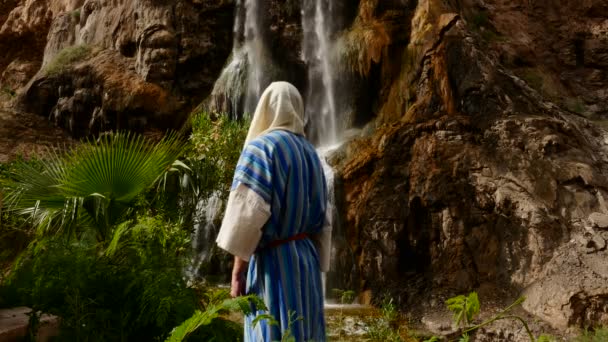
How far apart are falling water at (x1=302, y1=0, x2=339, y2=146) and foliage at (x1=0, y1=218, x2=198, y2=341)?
26.8 feet

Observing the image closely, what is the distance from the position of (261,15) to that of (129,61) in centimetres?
377

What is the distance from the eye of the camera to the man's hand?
257 cm

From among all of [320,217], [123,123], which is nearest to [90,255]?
[320,217]

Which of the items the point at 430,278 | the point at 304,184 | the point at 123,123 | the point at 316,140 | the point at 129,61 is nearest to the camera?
the point at 304,184

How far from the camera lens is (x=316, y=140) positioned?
12.1 meters

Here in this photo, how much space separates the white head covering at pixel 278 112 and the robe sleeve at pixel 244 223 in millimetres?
375

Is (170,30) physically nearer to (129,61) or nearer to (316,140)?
(129,61)

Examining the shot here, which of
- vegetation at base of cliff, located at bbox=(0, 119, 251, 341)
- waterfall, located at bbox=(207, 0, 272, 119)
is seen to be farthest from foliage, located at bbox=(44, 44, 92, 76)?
vegetation at base of cliff, located at bbox=(0, 119, 251, 341)

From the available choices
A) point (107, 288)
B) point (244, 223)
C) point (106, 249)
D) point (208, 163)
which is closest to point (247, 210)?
point (244, 223)

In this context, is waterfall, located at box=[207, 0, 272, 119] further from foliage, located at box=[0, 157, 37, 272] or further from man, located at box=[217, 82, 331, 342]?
man, located at box=[217, 82, 331, 342]

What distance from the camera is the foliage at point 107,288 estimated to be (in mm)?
3531

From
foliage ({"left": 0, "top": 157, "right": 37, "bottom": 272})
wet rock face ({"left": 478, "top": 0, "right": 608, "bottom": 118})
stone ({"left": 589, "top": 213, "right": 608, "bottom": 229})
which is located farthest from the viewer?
wet rock face ({"left": 478, "top": 0, "right": 608, "bottom": 118})

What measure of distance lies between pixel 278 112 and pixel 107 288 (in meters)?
1.87

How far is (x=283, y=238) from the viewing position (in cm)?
266
